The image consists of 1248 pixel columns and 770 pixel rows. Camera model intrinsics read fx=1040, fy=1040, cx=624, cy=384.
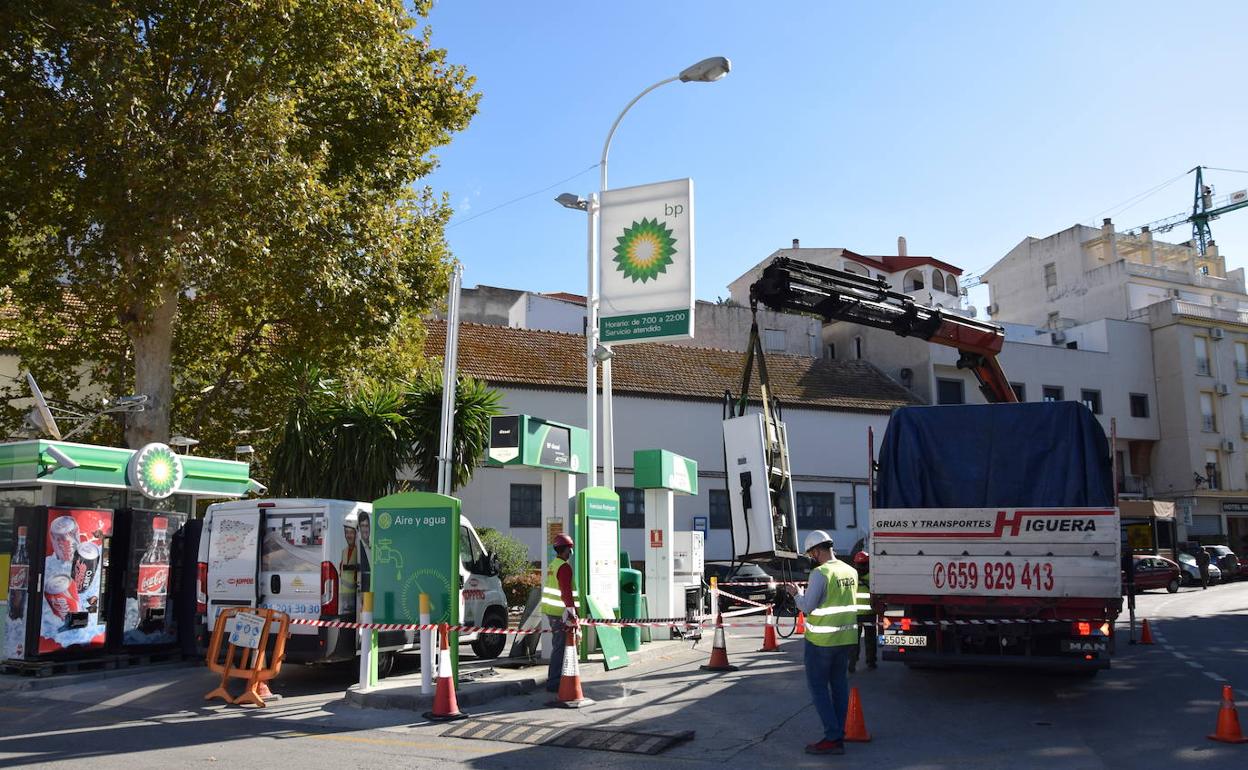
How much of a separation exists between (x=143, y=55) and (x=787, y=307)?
36.4ft

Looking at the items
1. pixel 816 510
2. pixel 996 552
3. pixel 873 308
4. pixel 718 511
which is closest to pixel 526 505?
pixel 718 511

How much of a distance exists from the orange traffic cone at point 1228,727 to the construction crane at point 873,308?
8.12 m

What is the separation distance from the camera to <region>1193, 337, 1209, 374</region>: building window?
49.3 m

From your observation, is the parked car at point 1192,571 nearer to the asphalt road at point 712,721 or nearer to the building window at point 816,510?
the building window at point 816,510

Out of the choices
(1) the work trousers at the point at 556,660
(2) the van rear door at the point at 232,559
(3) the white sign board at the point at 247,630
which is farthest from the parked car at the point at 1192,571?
(3) the white sign board at the point at 247,630

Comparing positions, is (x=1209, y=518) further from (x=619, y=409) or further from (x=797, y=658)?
(x=797, y=658)

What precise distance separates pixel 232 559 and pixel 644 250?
6.55m

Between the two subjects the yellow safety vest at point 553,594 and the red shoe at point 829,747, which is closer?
the red shoe at point 829,747

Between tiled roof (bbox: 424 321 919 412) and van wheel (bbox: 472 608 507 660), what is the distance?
17.1m

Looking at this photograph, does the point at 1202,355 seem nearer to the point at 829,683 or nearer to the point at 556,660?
the point at 556,660

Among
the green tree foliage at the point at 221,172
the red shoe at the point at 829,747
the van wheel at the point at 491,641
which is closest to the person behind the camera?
the red shoe at the point at 829,747

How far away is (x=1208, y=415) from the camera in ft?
162

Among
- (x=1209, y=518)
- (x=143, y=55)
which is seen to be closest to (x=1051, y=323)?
(x=1209, y=518)

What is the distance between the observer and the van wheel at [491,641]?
1437 cm
